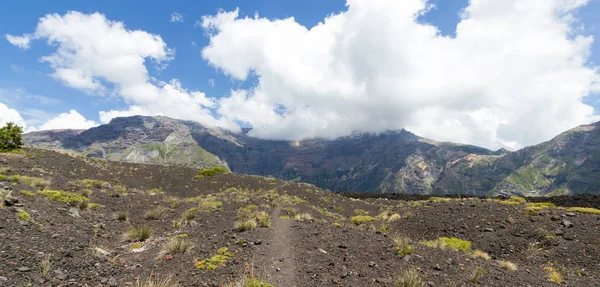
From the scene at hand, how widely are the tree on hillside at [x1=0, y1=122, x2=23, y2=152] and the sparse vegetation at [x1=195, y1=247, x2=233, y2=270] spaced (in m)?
42.0

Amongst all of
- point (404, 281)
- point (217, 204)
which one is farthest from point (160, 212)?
point (404, 281)

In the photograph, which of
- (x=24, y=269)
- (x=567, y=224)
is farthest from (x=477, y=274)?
(x=24, y=269)

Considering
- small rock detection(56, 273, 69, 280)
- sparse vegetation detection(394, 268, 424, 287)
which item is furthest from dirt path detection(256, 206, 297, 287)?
small rock detection(56, 273, 69, 280)

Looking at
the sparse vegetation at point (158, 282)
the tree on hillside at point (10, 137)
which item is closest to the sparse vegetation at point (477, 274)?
the sparse vegetation at point (158, 282)

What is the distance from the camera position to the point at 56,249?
877 centimetres

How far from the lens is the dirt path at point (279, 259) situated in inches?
349

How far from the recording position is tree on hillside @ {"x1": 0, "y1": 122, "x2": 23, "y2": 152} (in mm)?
35781

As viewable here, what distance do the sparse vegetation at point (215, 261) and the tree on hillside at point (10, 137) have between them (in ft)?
138

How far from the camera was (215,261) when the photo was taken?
9453 mm

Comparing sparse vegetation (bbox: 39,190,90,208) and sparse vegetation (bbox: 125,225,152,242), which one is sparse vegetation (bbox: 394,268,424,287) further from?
sparse vegetation (bbox: 39,190,90,208)

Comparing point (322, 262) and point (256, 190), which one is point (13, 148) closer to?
point (256, 190)

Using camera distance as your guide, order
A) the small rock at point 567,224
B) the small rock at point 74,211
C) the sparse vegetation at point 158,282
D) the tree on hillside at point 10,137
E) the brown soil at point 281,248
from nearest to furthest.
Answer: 1. the sparse vegetation at point 158,282
2. the brown soil at point 281,248
3. the small rock at point 74,211
4. the small rock at point 567,224
5. the tree on hillside at point 10,137

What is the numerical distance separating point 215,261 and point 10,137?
147ft

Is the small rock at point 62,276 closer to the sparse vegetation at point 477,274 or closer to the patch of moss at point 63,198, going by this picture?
the patch of moss at point 63,198
